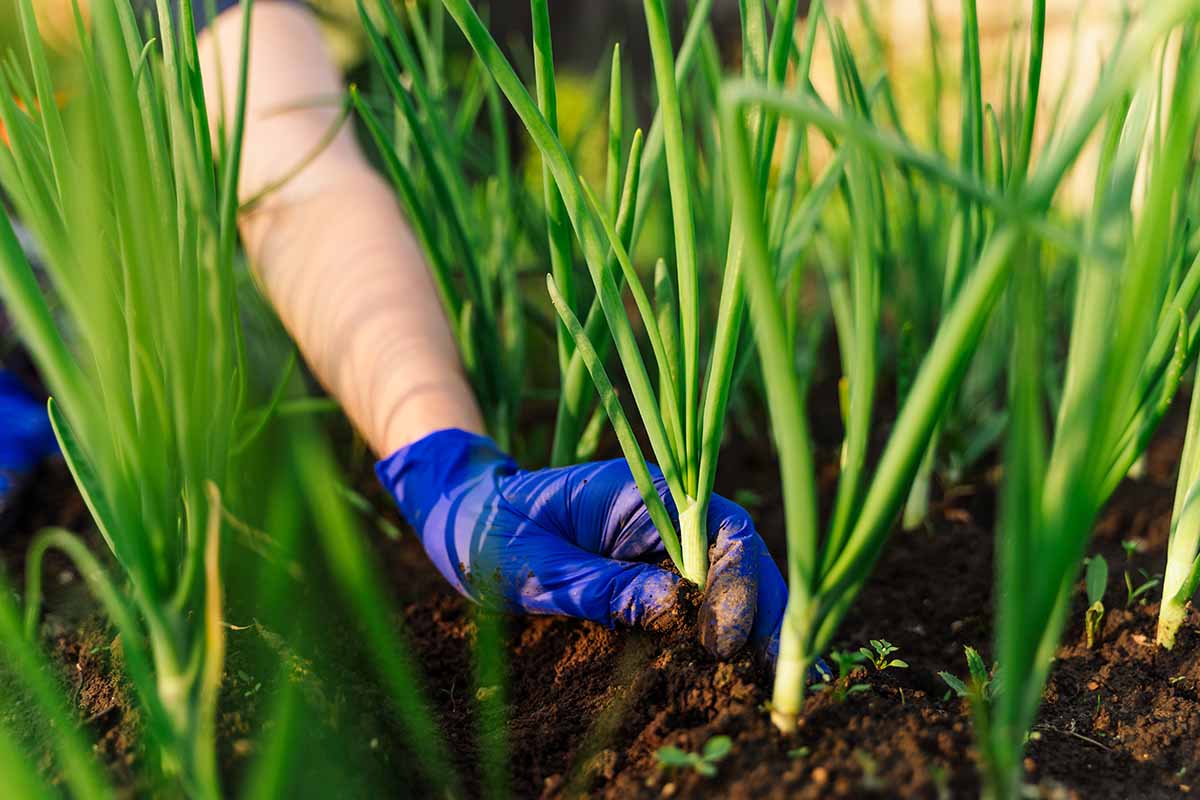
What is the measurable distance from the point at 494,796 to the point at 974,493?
0.92 m

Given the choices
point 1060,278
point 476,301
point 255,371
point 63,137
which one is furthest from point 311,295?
point 1060,278

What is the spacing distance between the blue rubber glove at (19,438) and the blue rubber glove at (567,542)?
753 mm

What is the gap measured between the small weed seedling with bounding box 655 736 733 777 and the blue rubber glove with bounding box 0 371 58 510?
4.10 feet

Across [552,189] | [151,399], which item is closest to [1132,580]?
[552,189]

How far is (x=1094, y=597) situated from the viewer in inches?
36.9

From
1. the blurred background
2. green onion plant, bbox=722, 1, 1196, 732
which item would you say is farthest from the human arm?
the blurred background

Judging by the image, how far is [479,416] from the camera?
1165 millimetres

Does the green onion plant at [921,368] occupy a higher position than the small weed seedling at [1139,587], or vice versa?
the green onion plant at [921,368]

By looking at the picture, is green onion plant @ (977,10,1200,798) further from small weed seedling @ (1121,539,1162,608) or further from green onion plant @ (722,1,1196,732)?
small weed seedling @ (1121,539,1162,608)

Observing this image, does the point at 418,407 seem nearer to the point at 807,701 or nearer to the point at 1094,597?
the point at 807,701

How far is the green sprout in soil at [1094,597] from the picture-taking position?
917mm

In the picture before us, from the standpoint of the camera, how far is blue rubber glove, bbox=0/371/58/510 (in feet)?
4.67

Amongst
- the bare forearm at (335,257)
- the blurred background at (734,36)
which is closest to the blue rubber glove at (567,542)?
the bare forearm at (335,257)

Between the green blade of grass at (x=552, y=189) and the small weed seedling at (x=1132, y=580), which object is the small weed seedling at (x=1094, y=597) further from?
the green blade of grass at (x=552, y=189)
